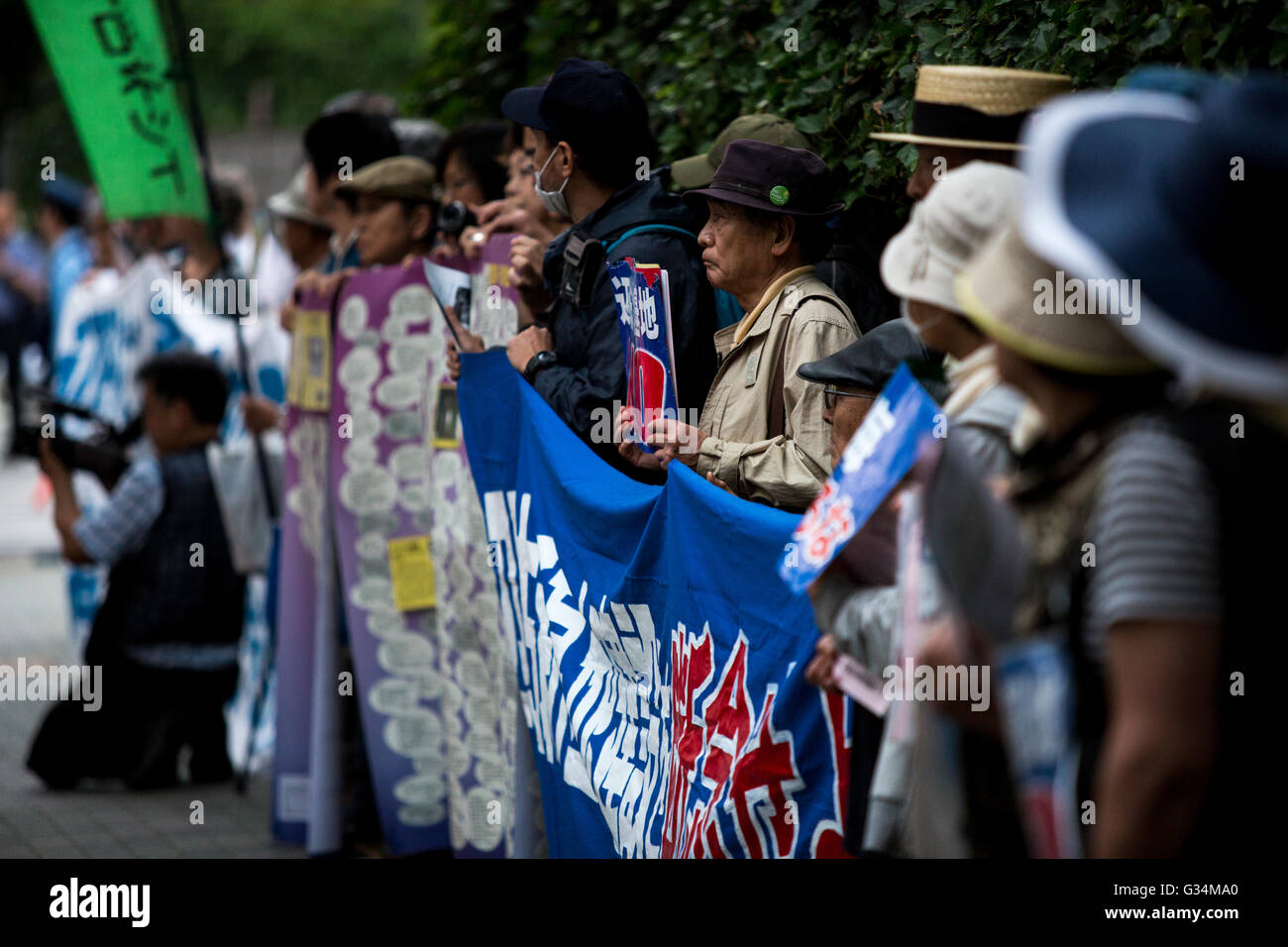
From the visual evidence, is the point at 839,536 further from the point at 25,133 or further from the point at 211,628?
the point at 25,133

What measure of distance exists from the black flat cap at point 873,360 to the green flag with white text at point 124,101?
4455 millimetres

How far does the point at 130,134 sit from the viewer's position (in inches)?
271

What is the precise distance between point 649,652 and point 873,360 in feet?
3.48

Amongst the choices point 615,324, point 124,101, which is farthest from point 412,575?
point 124,101

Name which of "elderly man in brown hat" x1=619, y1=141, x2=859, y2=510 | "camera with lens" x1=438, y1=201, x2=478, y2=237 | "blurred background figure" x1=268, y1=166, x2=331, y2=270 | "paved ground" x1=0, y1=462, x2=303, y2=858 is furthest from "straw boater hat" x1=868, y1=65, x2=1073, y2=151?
"blurred background figure" x1=268, y1=166, x2=331, y2=270

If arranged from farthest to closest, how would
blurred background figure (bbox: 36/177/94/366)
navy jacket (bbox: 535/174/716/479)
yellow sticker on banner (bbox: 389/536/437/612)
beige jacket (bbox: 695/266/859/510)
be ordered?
1. blurred background figure (bbox: 36/177/94/366)
2. yellow sticker on banner (bbox: 389/536/437/612)
3. navy jacket (bbox: 535/174/716/479)
4. beige jacket (bbox: 695/266/859/510)

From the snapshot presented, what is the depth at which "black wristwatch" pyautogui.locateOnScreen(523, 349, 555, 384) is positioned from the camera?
4.52m

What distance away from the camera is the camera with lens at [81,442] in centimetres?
716

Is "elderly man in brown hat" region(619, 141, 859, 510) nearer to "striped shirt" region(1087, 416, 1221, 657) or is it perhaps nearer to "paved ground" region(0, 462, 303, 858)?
"striped shirt" region(1087, 416, 1221, 657)

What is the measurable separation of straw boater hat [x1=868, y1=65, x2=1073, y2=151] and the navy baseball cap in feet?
4.46

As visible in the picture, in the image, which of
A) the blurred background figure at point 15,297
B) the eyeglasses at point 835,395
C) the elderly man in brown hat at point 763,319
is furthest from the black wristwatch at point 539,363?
the blurred background figure at point 15,297

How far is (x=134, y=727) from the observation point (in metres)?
7.14

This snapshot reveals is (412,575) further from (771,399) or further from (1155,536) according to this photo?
(1155,536)

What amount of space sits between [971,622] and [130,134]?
227 inches
